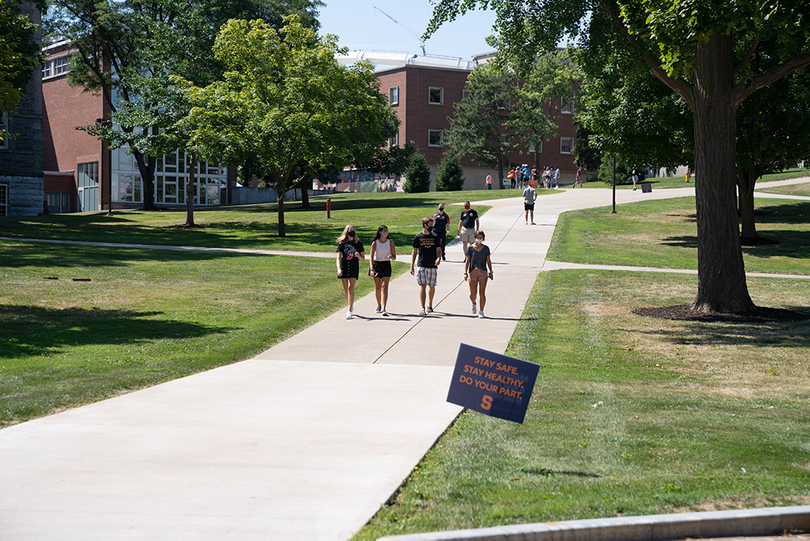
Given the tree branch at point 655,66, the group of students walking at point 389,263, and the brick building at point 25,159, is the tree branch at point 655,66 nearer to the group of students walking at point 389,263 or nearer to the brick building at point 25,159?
the group of students walking at point 389,263

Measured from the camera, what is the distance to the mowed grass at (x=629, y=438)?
16.3 ft

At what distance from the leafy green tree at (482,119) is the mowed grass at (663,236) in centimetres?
2702

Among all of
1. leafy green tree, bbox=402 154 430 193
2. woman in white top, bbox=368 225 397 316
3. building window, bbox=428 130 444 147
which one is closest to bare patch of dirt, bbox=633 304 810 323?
woman in white top, bbox=368 225 397 316

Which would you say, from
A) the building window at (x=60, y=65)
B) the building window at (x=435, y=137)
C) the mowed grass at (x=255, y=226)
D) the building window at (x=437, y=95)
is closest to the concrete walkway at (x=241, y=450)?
the mowed grass at (x=255, y=226)

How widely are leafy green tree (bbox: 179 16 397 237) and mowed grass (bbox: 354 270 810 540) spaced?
1917 cm

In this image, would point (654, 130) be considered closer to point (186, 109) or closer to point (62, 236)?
point (186, 109)

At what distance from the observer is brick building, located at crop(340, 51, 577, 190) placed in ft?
Answer: 235

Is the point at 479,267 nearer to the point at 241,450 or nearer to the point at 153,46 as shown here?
the point at 241,450

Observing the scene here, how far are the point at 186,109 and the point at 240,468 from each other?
32257mm

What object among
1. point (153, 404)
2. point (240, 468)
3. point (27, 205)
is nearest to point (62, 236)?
point (27, 205)

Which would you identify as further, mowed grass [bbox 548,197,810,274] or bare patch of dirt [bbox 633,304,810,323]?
mowed grass [bbox 548,197,810,274]

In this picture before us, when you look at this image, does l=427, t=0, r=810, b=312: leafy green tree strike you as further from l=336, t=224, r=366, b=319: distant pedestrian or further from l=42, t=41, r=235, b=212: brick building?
l=42, t=41, r=235, b=212: brick building

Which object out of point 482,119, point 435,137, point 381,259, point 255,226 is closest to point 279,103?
point 255,226

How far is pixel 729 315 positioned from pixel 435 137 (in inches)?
2379
